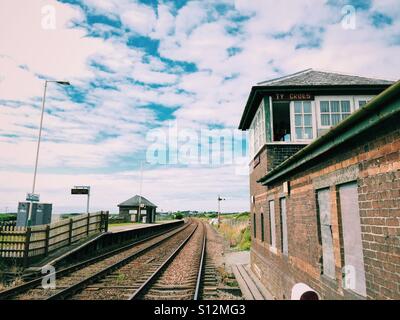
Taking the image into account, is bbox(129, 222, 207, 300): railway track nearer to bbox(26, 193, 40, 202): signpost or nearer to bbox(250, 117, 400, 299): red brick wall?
Answer: bbox(250, 117, 400, 299): red brick wall

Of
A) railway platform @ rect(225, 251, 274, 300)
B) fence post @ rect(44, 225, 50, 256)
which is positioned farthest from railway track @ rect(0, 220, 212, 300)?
fence post @ rect(44, 225, 50, 256)

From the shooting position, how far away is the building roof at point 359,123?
108 inches

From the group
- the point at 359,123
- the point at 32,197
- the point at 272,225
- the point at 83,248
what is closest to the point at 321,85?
the point at 272,225

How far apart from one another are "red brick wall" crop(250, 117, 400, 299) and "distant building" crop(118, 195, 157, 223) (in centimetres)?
4386

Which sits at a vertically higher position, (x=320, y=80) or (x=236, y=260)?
(x=320, y=80)

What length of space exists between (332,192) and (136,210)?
48.1 metres

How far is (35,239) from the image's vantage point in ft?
37.2

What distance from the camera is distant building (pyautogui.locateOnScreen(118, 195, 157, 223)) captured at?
49.3 m

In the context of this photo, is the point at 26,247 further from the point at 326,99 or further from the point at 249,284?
the point at 326,99

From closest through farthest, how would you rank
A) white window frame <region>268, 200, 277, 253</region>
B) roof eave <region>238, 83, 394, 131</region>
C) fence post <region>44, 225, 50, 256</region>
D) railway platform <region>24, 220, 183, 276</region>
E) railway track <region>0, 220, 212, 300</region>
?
1. railway track <region>0, 220, 212, 300</region>
2. white window frame <region>268, 200, 277, 253</region>
3. roof eave <region>238, 83, 394, 131</region>
4. railway platform <region>24, 220, 183, 276</region>
5. fence post <region>44, 225, 50, 256</region>

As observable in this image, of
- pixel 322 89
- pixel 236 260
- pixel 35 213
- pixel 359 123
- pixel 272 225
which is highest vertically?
pixel 322 89

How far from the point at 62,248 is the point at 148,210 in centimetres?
3708

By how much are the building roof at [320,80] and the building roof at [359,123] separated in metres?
4.72

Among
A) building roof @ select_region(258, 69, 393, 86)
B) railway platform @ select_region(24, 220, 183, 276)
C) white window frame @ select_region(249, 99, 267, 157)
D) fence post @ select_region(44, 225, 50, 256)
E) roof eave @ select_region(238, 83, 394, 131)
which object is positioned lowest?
railway platform @ select_region(24, 220, 183, 276)
